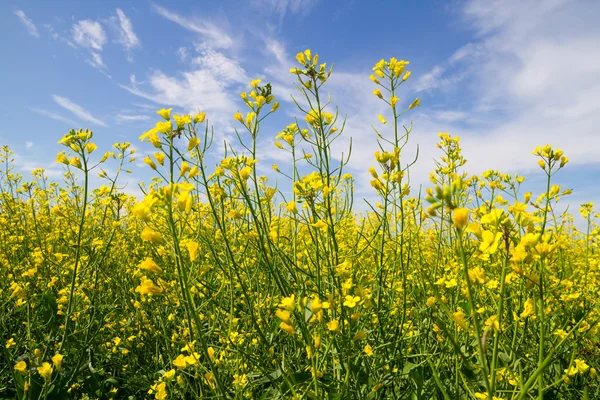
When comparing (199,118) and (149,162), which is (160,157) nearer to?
(149,162)

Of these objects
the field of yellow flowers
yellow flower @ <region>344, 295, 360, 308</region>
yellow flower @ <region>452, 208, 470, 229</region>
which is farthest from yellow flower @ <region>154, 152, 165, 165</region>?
yellow flower @ <region>452, 208, 470, 229</region>

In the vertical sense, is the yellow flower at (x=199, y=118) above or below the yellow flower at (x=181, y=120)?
above

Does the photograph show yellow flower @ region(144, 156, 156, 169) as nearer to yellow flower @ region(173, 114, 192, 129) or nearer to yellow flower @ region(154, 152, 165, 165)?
yellow flower @ region(154, 152, 165, 165)

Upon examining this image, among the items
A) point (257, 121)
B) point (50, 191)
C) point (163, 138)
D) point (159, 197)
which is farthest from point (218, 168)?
point (50, 191)

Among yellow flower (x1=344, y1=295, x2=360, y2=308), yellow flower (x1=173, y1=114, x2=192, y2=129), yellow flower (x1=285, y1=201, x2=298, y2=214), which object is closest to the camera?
yellow flower (x1=344, y1=295, x2=360, y2=308)

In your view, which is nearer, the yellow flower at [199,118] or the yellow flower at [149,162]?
the yellow flower at [149,162]

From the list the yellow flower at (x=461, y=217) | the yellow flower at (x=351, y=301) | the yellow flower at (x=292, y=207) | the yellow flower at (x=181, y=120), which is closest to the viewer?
the yellow flower at (x=461, y=217)

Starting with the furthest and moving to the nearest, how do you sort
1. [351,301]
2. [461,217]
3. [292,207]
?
[292,207], [351,301], [461,217]

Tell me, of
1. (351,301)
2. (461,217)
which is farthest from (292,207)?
(461,217)

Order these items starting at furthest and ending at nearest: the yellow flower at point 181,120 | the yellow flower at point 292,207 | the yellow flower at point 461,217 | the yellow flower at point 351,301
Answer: the yellow flower at point 292,207, the yellow flower at point 181,120, the yellow flower at point 351,301, the yellow flower at point 461,217

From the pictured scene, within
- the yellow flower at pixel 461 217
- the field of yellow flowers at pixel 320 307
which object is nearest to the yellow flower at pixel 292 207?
the field of yellow flowers at pixel 320 307

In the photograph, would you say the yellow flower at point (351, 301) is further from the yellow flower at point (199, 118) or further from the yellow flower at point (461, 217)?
the yellow flower at point (199, 118)

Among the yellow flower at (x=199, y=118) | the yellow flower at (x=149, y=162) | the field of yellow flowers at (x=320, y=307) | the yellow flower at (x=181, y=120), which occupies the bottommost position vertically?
the field of yellow flowers at (x=320, y=307)

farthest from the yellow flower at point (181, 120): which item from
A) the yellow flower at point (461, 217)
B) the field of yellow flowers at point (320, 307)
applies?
the yellow flower at point (461, 217)
